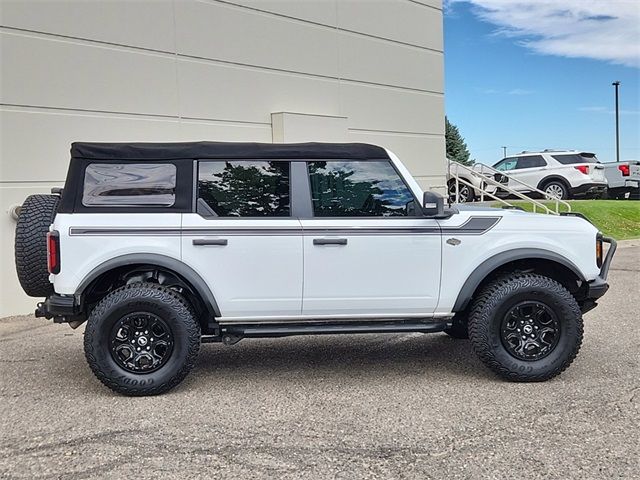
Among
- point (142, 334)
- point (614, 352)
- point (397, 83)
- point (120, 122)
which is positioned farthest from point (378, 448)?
point (397, 83)

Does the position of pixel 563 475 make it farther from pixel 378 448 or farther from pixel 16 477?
pixel 16 477

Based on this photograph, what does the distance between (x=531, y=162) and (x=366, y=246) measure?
15.4 meters

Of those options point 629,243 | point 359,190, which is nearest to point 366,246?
point 359,190

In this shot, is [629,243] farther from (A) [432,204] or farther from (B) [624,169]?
(A) [432,204]

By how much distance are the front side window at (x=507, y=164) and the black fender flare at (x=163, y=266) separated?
53.6 ft

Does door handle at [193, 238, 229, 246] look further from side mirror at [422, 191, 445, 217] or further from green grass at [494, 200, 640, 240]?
green grass at [494, 200, 640, 240]

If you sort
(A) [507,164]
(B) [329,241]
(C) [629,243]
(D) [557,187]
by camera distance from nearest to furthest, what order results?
(B) [329,241] < (C) [629,243] < (D) [557,187] < (A) [507,164]

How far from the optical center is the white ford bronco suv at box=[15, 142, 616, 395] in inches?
186

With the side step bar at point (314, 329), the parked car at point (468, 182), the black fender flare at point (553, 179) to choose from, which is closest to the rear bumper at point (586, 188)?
the black fender flare at point (553, 179)

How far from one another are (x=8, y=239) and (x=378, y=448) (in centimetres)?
603

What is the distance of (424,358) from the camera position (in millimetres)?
5801

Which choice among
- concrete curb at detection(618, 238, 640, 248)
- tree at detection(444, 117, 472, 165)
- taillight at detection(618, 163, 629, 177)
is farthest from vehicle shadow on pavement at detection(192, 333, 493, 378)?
tree at detection(444, 117, 472, 165)

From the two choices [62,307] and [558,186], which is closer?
[62,307]

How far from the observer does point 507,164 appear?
20.0 m
